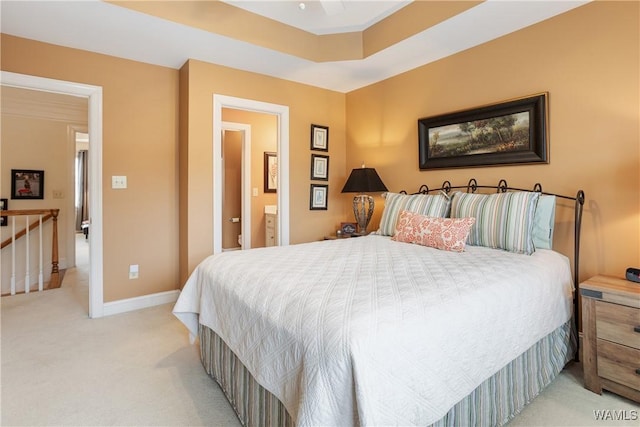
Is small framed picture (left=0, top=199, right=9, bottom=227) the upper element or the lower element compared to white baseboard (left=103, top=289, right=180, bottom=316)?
upper

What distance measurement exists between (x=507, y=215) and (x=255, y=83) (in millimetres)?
2807

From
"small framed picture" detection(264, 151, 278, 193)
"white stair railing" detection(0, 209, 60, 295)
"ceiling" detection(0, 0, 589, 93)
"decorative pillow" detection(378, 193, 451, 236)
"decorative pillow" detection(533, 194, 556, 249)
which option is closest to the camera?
"decorative pillow" detection(533, 194, 556, 249)

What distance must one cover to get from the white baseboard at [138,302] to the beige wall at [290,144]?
0.27 meters

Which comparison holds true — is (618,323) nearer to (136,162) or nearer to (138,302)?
(138,302)

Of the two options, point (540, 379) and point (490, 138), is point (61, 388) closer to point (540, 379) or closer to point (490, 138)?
point (540, 379)

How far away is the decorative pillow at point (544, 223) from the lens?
2205mm

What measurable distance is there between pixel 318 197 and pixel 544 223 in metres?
2.47

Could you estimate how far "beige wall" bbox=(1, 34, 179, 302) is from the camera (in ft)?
9.89

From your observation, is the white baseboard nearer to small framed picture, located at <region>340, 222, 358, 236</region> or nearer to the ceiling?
small framed picture, located at <region>340, 222, 358, 236</region>

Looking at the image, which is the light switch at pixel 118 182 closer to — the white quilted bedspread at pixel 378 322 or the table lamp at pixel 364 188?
the white quilted bedspread at pixel 378 322

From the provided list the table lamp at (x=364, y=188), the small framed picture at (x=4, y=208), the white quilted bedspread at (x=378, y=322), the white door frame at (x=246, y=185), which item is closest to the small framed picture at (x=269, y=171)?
the white door frame at (x=246, y=185)

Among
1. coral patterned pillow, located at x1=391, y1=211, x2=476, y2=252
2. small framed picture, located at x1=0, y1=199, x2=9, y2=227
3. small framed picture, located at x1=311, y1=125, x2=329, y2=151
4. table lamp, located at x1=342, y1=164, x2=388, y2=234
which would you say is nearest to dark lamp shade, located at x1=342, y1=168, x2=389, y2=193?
table lamp, located at x1=342, y1=164, x2=388, y2=234

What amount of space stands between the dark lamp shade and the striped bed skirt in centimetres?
202

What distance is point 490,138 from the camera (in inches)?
109
